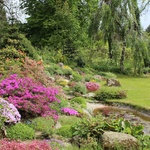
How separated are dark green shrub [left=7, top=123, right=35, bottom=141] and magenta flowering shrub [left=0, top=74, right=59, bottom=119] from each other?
0.74 metres

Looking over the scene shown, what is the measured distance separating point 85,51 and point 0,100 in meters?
15.8

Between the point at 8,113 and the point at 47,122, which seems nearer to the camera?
the point at 8,113

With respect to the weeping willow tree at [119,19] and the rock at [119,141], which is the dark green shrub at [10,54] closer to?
the rock at [119,141]

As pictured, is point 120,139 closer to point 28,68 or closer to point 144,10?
point 28,68

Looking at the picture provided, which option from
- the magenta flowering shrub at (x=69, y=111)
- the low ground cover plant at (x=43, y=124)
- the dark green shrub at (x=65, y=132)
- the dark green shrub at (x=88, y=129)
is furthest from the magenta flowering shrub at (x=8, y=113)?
the magenta flowering shrub at (x=69, y=111)

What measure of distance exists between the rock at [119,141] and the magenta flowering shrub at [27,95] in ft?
7.19

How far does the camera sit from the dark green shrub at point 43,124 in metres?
5.75

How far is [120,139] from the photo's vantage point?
4.71 metres

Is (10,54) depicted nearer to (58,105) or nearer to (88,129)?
(58,105)

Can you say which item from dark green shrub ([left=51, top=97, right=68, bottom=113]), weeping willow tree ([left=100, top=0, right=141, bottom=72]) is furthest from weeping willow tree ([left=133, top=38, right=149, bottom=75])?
dark green shrub ([left=51, top=97, right=68, bottom=113])

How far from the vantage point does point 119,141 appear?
4672mm

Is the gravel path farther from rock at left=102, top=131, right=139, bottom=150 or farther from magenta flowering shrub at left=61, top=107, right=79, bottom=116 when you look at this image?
rock at left=102, top=131, right=139, bottom=150

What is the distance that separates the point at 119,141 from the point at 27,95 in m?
2.78

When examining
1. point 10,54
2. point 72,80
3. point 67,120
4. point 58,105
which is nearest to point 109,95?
point 72,80
